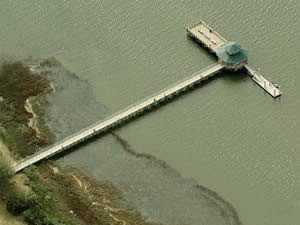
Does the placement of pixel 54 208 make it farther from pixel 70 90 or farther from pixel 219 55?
pixel 219 55

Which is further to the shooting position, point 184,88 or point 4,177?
point 184,88

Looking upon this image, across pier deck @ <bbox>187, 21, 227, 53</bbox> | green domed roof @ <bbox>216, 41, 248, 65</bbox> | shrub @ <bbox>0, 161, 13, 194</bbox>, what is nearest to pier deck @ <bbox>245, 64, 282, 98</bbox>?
green domed roof @ <bbox>216, 41, 248, 65</bbox>

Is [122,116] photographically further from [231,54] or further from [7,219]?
[7,219]

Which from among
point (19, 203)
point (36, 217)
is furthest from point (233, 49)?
point (19, 203)

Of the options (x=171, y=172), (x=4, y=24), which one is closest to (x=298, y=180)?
(x=171, y=172)

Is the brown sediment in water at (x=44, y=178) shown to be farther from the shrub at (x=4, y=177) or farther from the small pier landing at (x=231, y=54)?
the small pier landing at (x=231, y=54)

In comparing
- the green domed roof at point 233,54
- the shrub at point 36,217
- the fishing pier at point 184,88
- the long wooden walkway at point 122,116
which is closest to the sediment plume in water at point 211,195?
the long wooden walkway at point 122,116
